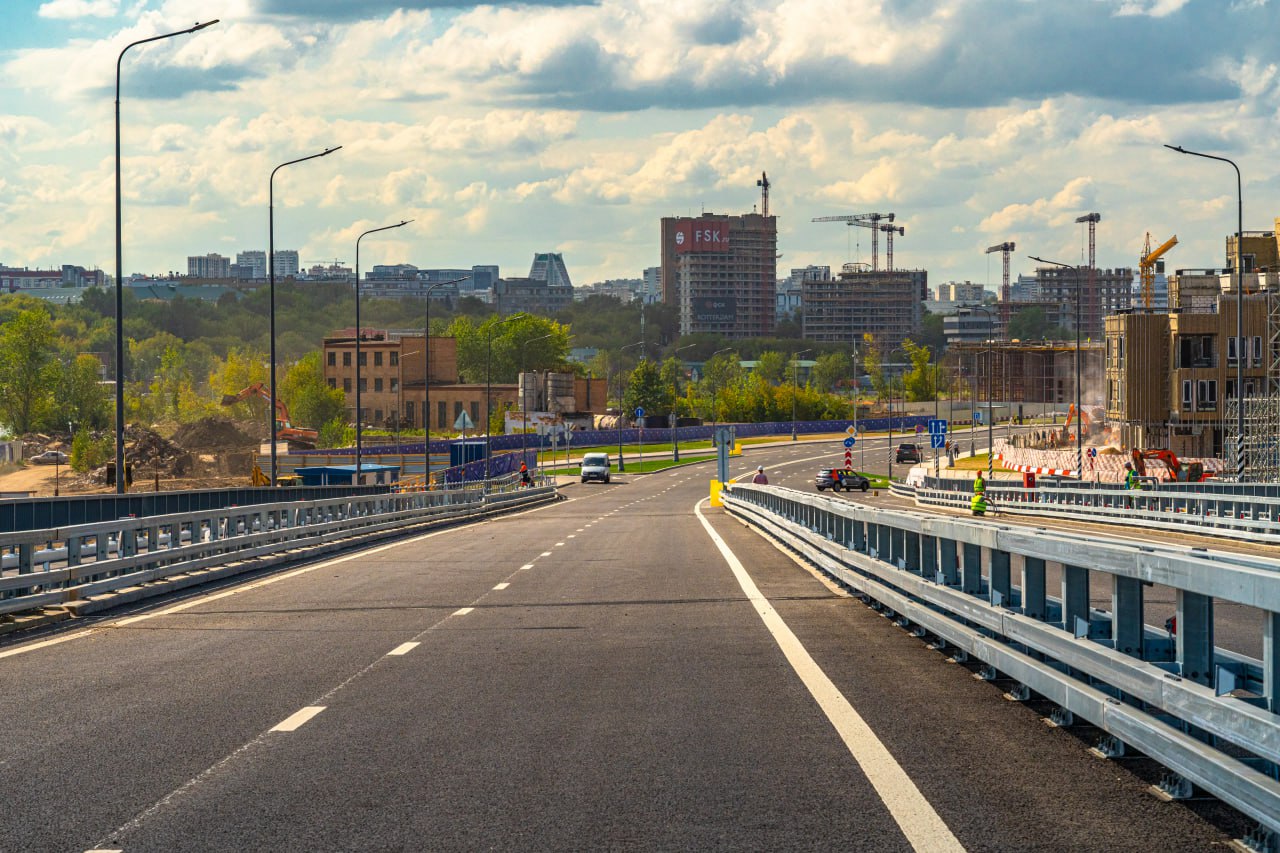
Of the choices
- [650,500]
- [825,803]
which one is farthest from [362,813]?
[650,500]

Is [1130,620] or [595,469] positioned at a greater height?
[1130,620]

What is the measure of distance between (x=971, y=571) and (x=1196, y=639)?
469 cm

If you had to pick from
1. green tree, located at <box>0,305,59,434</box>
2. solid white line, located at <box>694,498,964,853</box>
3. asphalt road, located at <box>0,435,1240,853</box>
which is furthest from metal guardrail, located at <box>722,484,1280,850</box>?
green tree, located at <box>0,305,59,434</box>

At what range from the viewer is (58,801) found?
776 centimetres

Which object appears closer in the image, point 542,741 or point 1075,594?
point 1075,594

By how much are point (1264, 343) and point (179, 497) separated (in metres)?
74.5

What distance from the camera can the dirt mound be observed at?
13888 centimetres

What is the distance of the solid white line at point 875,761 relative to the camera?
270 inches

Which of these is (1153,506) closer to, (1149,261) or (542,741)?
(542,741)

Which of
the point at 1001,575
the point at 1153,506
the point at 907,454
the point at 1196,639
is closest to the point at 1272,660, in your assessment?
the point at 1196,639

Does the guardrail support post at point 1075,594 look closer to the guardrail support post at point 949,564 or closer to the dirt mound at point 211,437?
the guardrail support post at point 949,564

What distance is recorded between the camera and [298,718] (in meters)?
10.1

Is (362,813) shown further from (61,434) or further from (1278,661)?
(61,434)

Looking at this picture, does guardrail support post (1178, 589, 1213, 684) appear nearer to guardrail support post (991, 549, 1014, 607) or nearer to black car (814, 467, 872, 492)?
guardrail support post (991, 549, 1014, 607)
